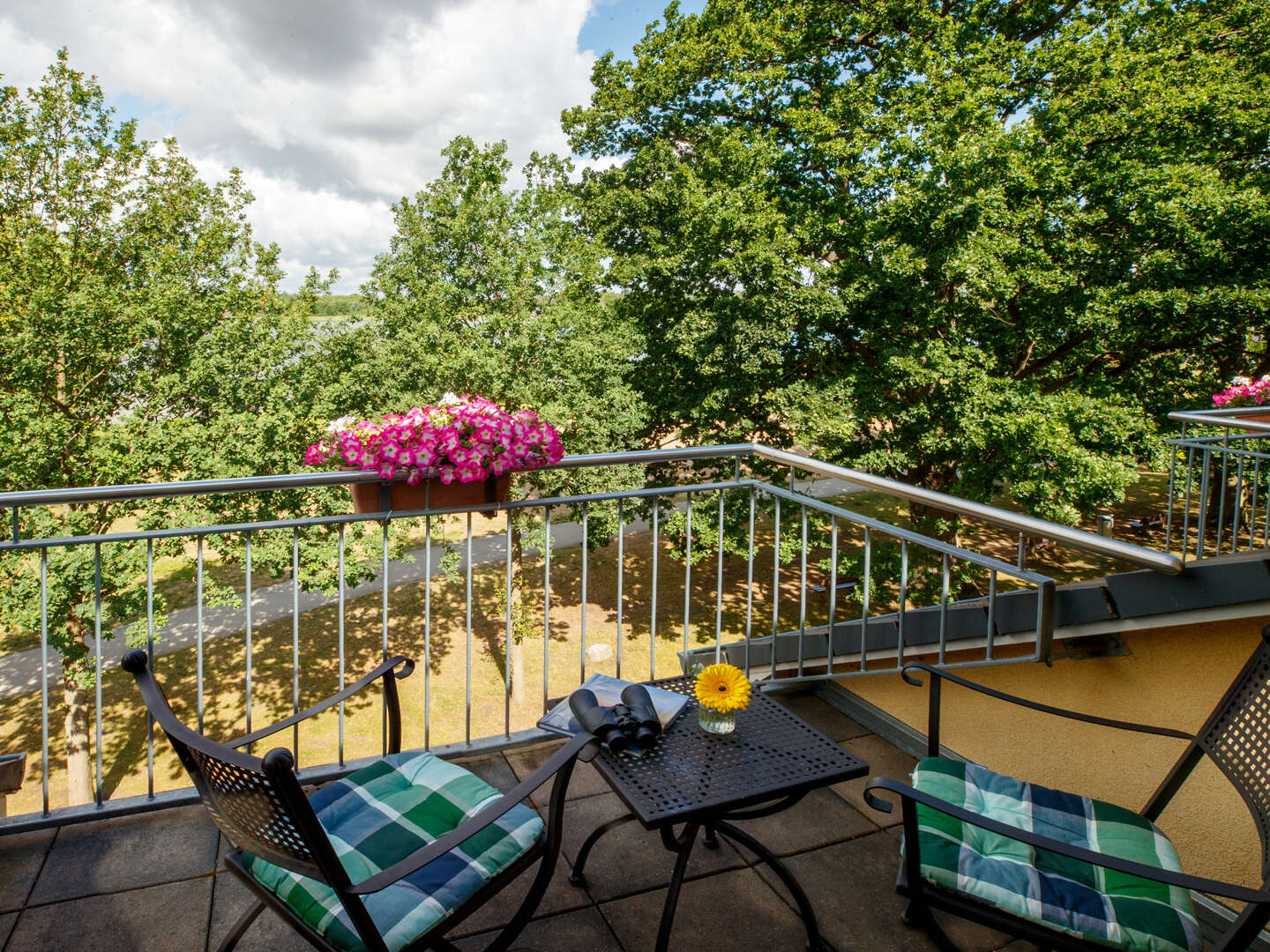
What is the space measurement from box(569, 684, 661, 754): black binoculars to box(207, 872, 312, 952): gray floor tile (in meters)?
0.84

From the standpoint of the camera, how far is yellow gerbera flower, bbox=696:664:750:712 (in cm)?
181

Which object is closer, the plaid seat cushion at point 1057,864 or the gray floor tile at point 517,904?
the plaid seat cushion at point 1057,864

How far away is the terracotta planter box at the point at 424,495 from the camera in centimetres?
256

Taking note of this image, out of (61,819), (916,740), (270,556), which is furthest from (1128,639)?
(270,556)

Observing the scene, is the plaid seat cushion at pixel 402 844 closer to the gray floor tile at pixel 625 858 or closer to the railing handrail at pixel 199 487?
the gray floor tile at pixel 625 858

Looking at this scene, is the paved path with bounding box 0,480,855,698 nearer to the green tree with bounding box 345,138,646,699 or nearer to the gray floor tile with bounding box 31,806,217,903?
the green tree with bounding box 345,138,646,699

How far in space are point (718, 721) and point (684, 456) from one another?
1290mm

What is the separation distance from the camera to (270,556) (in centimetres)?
1008

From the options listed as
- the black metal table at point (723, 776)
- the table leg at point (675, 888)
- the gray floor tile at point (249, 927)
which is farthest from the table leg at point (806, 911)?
the gray floor tile at point (249, 927)

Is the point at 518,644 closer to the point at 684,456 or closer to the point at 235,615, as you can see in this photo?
the point at 235,615

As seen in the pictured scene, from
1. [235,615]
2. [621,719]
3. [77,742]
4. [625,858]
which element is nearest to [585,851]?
[625,858]

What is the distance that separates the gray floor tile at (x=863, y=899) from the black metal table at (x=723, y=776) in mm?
100

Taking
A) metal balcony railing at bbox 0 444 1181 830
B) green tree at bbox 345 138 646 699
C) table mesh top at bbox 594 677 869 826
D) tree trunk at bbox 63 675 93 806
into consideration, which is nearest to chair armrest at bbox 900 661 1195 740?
table mesh top at bbox 594 677 869 826

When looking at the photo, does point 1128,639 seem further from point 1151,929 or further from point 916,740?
point 1151,929
